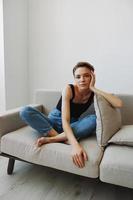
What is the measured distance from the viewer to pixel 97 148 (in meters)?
1.61

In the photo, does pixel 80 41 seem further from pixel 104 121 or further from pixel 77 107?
pixel 104 121

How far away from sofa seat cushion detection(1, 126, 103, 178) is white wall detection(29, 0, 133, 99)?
113 centimetres

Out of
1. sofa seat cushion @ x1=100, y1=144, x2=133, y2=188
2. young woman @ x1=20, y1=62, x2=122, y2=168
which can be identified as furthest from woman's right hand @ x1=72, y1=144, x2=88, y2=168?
sofa seat cushion @ x1=100, y1=144, x2=133, y2=188

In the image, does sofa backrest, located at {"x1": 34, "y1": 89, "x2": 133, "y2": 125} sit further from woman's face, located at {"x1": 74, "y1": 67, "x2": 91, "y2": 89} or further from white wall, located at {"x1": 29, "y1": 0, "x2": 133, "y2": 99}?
white wall, located at {"x1": 29, "y1": 0, "x2": 133, "y2": 99}

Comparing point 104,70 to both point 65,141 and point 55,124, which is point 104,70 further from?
point 65,141

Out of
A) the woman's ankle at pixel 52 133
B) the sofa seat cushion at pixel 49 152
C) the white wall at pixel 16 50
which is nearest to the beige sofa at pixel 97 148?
the sofa seat cushion at pixel 49 152

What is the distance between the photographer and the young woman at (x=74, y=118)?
5.50 ft

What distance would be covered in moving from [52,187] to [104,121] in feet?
2.19

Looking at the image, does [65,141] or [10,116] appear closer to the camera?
[65,141]

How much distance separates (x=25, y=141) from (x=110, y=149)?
0.65m

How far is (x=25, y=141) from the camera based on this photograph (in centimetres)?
174

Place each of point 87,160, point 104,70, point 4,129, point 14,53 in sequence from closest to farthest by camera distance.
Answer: point 87,160
point 4,129
point 104,70
point 14,53

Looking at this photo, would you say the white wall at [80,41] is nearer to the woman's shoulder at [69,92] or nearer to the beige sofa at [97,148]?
the beige sofa at [97,148]

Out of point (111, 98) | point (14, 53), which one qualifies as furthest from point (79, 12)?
point (111, 98)
